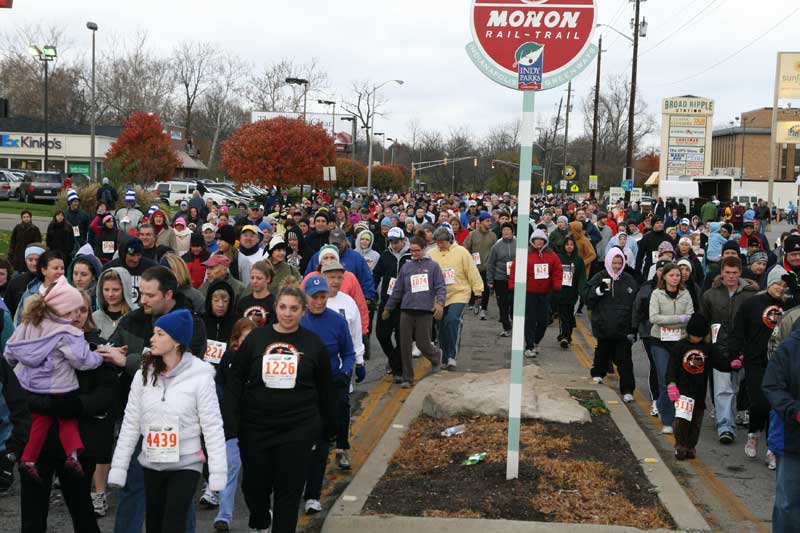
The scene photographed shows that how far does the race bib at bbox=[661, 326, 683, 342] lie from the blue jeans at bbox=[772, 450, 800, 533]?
13.2 feet

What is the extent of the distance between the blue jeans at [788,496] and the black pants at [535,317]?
7.85 meters

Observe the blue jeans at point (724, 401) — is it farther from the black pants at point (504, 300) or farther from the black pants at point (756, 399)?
the black pants at point (504, 300)

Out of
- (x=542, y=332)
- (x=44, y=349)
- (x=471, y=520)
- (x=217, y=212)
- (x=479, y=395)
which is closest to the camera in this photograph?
(x=44, y=349)

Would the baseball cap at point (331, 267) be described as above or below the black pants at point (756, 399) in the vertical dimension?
above

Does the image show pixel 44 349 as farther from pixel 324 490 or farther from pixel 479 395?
pixel 479 395

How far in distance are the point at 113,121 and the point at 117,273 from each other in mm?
93139

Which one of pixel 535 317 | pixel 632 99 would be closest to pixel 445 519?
pixel 535 317

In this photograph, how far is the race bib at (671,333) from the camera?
9.45 m

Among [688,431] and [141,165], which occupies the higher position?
[141,165]

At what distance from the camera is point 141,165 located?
4619 centimetres

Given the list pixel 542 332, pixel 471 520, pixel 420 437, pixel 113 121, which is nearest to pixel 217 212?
pixel 542 332

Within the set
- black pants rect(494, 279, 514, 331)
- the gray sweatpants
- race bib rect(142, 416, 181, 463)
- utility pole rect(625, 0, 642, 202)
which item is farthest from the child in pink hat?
utility pole rect(625, 0, 642, 202)

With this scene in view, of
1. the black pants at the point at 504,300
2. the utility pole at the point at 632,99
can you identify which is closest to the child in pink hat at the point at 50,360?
the black pants at the point at 504,300

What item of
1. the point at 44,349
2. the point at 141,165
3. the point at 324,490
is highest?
the point at 141,165
